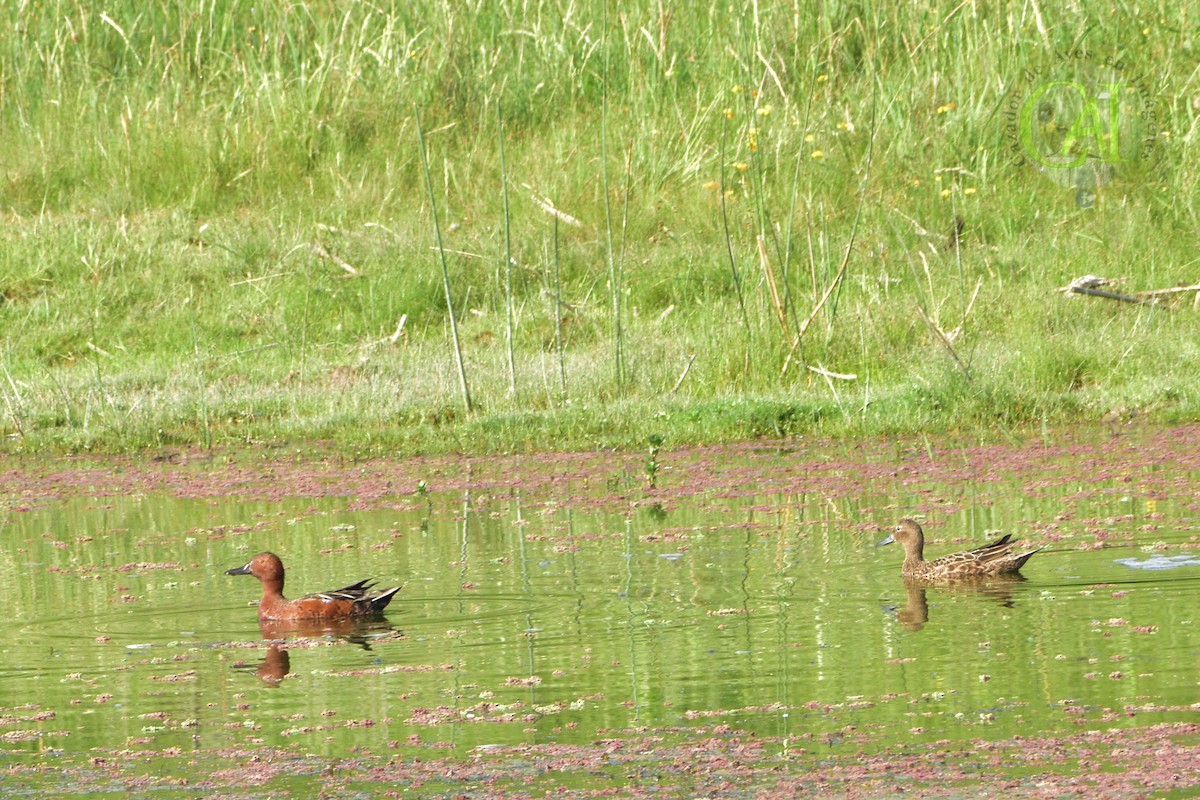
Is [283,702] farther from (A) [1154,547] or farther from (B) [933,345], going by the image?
(B) [933,345]

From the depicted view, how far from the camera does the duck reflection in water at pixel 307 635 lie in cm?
766

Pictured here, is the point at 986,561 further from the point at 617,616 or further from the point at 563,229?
the point at 563,229

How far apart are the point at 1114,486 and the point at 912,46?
843cm

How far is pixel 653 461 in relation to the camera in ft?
38.2

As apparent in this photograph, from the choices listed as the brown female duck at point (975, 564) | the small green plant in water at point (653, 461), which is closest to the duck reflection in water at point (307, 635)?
the brown female duck at point (975, 564)

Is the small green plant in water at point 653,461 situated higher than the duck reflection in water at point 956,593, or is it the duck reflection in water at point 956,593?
the small green plant in water at point 653,461

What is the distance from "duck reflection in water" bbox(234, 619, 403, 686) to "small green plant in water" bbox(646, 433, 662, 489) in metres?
3.41

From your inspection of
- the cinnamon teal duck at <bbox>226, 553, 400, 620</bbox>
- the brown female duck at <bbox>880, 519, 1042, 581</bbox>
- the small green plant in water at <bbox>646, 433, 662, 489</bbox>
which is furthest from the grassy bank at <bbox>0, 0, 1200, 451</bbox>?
the cinnamon teal duck at <bbox>226, 553, 400, 620</bbox>

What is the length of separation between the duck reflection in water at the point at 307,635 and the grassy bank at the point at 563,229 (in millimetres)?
4557

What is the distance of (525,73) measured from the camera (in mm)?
18953

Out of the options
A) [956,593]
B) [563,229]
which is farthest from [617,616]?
[563,229]

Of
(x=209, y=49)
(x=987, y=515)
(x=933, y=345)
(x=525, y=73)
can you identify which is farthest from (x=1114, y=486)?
(x=209, y=49)

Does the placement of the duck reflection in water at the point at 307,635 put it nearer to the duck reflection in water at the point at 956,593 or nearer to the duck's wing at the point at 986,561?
the duck reflection in water at the point at 956,593

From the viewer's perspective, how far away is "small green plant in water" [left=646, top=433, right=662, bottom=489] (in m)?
11.5
